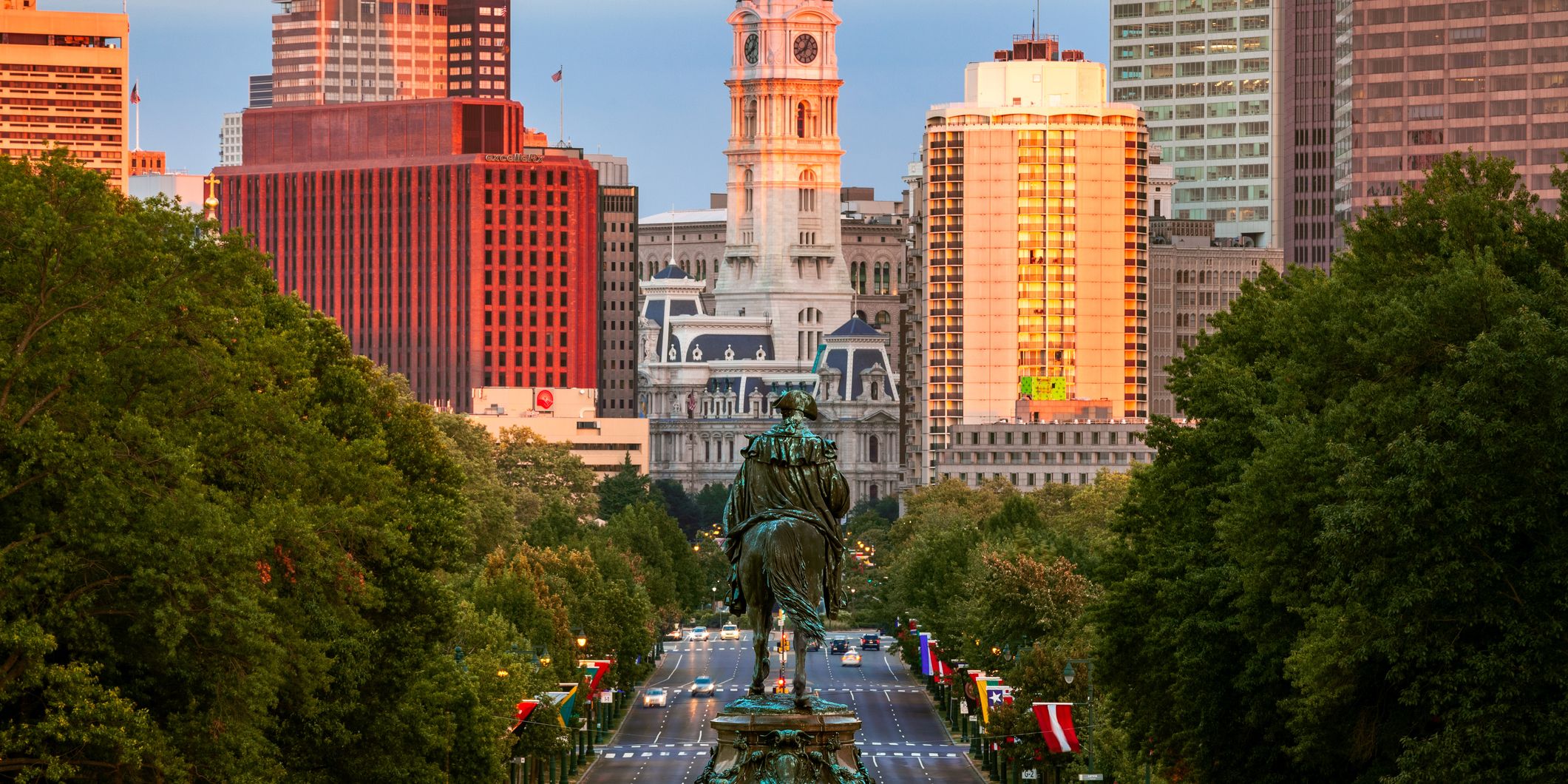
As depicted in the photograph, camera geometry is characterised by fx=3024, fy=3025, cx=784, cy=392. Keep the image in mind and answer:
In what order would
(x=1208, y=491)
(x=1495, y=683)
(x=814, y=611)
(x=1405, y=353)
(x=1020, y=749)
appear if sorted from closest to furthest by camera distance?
1. (x=814, y=611)
2. (x=1495, y=683)
3. (x=1405, y=353)
4. (x=1208, y=491)
5. (x=1020, y=749)

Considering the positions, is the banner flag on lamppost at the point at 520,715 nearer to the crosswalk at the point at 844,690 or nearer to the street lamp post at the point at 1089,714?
the street lamp post at the point at 1089,714

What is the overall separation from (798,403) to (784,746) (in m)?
4.88

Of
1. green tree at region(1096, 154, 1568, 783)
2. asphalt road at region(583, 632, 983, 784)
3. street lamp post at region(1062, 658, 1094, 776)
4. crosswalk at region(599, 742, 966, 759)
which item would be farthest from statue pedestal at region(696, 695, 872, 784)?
crosswalk at region(599, 742, 966, 759)

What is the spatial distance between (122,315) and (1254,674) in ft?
89.5

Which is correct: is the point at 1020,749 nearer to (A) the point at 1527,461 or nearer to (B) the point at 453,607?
(B) the point at 453,607

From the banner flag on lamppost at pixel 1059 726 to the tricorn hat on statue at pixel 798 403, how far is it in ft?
175

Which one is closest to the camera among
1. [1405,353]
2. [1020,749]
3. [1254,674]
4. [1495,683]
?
[1495,683]

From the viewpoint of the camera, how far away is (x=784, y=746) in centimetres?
3959

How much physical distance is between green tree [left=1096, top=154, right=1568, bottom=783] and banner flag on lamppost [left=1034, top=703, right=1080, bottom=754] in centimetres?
1751

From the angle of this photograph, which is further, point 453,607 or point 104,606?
point 453,607

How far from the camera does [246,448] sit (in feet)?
196

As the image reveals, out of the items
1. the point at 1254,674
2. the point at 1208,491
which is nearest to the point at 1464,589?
the point at 1254,674

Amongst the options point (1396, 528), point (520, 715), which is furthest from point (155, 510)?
point (520, 715)

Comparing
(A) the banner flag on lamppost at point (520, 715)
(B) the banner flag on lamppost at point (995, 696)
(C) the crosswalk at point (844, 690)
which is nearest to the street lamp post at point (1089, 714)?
(B) the banner flag on lamppost at point (995, 696)
